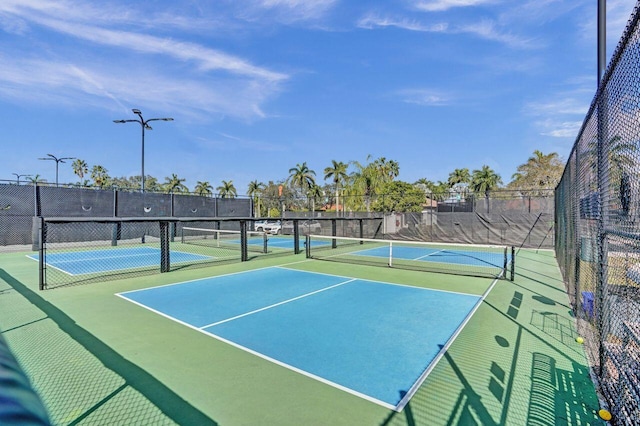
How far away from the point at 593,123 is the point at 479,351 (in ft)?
10.3

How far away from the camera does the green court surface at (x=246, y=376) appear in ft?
10.9

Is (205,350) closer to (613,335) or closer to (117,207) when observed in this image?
(613,335)

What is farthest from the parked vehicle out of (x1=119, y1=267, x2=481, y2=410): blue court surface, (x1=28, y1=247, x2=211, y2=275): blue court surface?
(x1=119, y1=267, x2=481, y2=410): blue court surface

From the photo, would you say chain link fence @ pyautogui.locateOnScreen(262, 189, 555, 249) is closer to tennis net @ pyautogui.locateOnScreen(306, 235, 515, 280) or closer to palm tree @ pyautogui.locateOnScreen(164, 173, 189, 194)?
tennis net @ pyautogui.locateOnScreen(306, 235, 515, 280)

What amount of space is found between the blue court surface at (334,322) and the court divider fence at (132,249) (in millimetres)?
2637

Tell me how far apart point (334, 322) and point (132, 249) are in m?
15.1

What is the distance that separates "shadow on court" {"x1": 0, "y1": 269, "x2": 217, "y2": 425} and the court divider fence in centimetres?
403

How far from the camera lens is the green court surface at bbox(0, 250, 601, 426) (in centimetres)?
331

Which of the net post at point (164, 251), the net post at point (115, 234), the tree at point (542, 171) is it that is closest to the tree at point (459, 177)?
the tree at point (542, 171)

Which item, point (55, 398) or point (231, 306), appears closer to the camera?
point (55, 398)

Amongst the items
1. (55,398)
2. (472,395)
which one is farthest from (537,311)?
(55,398)

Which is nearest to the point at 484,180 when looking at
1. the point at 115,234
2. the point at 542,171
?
the point at 542,171

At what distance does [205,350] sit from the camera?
4.78 meters

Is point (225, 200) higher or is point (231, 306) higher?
point (225, 200)
